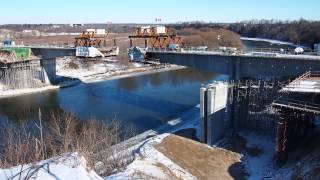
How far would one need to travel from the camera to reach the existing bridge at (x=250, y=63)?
4484 centimetres

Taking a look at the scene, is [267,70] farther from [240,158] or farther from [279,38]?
[279,38]

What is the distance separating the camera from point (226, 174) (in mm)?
36406

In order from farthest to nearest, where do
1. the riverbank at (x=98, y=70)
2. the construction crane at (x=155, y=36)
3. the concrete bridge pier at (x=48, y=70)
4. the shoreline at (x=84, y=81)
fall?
the riverbank at (x=98, y=70)
the concrete bridge pier at (x=48, y=70)
the shoreline at (x=84, y=81)
the construction crane at (x=155, y=36)

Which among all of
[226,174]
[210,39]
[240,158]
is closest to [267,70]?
[240,158]

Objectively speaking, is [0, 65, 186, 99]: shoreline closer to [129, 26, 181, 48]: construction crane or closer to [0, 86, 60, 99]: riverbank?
[0, 86, 60, 99]: riverbank

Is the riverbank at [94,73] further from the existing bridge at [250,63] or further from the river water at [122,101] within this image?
the existing bridge at [250,63]

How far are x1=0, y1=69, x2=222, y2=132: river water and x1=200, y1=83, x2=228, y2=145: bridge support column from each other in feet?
25.6

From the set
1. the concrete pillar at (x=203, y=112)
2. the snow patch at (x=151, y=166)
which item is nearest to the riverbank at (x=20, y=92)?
the snow patch at (x=151, y=166)

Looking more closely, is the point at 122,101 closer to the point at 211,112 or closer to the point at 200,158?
the point at 211,112

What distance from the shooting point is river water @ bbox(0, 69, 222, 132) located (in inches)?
2184

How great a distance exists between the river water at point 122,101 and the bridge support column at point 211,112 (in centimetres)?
781

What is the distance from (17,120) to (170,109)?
20106mm

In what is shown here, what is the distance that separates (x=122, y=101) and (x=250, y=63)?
2298 cm

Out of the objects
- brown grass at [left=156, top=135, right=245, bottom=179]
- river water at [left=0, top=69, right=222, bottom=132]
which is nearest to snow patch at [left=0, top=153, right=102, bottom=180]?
brown grass at [left=156, top=135, right=245, bottom=179]
